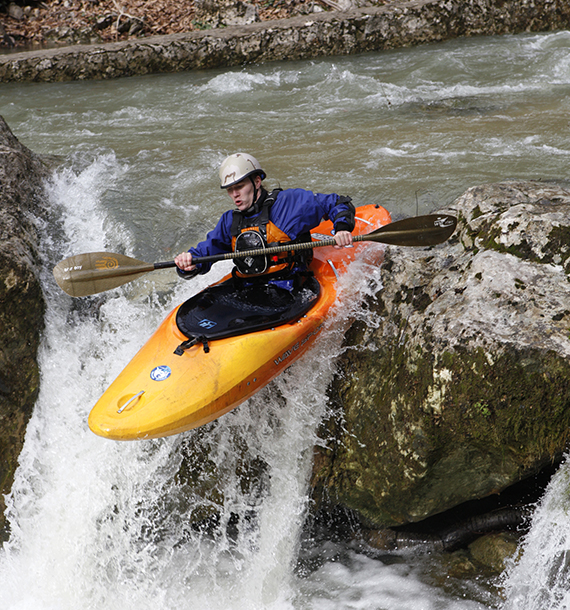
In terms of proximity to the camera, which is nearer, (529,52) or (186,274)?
(186,274)

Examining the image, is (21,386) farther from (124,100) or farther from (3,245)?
(124,100)

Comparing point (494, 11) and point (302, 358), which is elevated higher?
point (494, 11)

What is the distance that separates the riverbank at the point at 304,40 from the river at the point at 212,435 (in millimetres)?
2999

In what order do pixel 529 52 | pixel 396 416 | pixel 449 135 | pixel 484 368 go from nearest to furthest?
pixel 484 368 → pixel 396 416 → pixel 449 135 → pixel 529 52

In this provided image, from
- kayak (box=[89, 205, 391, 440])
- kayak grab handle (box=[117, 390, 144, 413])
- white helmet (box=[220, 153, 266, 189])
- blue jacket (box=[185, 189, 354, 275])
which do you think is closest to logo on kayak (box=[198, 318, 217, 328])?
kayak (box=[89, 205, 391, 440])

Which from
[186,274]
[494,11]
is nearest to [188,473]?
[186,274]

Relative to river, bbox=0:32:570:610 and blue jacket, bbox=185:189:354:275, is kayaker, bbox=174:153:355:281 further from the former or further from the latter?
river, bbox=0:32:570:610

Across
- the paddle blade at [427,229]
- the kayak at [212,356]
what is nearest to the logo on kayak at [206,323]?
the kayak at [212,356]

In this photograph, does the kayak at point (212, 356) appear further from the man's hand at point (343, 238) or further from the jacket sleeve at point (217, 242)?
the man's hand at point (343, 238)

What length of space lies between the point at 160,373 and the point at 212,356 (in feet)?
0.89

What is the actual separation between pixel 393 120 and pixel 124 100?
3.90 m

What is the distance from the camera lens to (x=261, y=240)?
312 cm

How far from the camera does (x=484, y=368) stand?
2348mm

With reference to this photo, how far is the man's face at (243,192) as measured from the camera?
10.1 ft
